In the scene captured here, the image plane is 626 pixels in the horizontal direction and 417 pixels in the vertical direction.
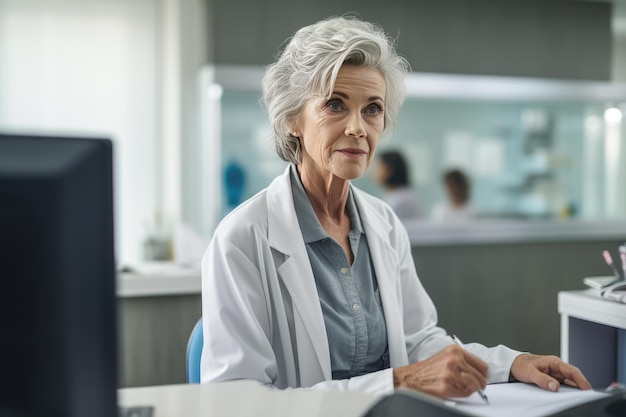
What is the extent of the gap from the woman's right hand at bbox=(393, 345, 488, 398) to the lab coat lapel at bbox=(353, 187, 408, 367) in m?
0.33

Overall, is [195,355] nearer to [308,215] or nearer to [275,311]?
[275,311]

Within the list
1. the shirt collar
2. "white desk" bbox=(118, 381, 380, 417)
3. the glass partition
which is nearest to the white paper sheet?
"white desk" bbox=(118, 381, 380, 417)

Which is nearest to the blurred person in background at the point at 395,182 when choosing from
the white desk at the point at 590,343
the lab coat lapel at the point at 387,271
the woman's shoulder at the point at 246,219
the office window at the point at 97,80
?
the office window at the point at 97,80

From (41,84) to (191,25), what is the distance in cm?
104

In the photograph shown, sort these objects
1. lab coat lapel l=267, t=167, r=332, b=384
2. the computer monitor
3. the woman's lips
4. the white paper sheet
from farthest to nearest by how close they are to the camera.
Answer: the woman's lips → lab coat lapel l=267, t=167, r=332, b=384 → the white paper sheet → the computer monitor

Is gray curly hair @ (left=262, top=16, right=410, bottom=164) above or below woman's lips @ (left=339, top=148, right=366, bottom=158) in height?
above

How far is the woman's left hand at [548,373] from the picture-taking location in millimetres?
1227

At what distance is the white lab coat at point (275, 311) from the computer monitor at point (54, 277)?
60 cm

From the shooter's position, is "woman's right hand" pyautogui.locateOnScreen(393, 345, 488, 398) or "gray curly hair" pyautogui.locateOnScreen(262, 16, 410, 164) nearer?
"woman's right hand" pyautogui.locateOnScreen(393, 345, 488, 398)

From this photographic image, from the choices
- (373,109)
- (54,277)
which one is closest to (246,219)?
(373,109)

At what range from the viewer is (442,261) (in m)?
4.30

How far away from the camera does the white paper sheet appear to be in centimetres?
107

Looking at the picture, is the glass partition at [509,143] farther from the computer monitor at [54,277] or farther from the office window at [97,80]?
the computer monitor at [54,277]

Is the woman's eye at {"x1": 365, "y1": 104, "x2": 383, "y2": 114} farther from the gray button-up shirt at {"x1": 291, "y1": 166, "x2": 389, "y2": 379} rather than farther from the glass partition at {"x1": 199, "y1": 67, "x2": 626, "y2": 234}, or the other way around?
the glass partition at {"x1": 199, "y1": 67, "x2": 626, "y2": 234}
